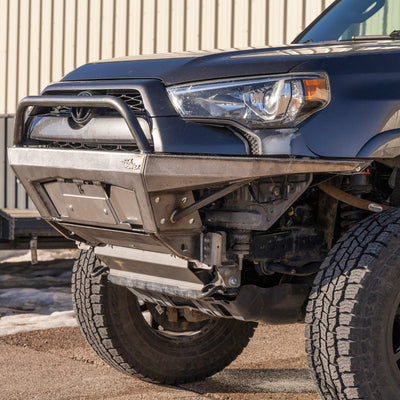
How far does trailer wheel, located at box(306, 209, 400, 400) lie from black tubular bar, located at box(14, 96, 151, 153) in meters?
0.91

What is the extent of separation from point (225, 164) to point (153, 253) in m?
0.65

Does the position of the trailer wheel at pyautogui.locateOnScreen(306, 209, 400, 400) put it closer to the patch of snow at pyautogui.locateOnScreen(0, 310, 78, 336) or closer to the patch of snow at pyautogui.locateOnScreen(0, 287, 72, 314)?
the patch of snow at pyautogui.locateOnScreen(0, 310, 78, 336)

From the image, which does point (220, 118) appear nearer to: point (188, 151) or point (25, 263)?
point (188, 151)

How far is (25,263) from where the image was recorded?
925 cm

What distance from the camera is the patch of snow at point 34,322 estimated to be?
5766 mm

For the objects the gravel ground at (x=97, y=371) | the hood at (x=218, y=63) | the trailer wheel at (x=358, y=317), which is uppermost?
the hood at (x=218, y=63)

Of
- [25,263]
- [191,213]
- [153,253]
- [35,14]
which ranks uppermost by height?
[35,14]

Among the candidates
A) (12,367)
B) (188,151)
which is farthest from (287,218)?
(12,367)

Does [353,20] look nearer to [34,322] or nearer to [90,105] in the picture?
[90,105]

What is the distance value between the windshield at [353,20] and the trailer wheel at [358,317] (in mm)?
1530

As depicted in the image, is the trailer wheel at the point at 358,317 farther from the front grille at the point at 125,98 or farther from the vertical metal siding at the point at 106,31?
the vertical metal siding at the point at 106,31

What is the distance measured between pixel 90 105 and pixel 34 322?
319 cm

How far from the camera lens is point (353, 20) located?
4.62 m

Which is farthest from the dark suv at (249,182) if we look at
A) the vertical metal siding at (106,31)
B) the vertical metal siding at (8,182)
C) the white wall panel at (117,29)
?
the vertical metal siding at (8,182)
